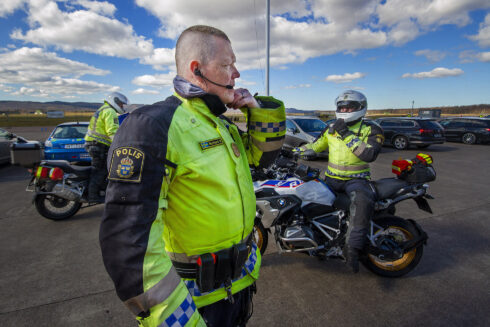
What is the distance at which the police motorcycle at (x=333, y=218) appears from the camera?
9.31 ft

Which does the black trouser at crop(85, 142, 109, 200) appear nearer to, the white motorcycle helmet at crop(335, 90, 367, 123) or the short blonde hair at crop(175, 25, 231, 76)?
the white motorcycle helmet at crop(335, 90, 367, 123)

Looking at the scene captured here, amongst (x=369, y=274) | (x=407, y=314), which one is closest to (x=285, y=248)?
(x=369, y=274)

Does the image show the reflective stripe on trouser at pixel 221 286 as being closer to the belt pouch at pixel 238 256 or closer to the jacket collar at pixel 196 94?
the belt pouch at pixel 238 256

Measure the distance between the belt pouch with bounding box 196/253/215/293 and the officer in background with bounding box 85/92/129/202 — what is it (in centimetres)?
423

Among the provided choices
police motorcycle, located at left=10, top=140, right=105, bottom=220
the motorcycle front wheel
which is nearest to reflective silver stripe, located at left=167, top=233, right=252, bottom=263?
police motorcycle, located at left=10, top=140, right=105, bottom=220

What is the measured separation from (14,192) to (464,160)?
45.4ft

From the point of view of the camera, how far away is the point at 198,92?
1.10m

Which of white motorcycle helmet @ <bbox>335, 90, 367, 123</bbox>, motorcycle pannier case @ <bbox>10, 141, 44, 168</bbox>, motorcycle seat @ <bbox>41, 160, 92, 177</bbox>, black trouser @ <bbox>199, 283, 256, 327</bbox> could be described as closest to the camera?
black trouser @ <bbox>199, 283, 256, 327</bbox>

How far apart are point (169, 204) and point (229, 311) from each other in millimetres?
676

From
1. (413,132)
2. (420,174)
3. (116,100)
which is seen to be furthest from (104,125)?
(413,132)

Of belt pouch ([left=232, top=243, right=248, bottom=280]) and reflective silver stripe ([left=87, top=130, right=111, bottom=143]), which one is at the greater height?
reflective silver stripe ([left=87, top=130, right=111, bottom=143])

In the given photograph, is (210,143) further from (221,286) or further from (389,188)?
(389,188)

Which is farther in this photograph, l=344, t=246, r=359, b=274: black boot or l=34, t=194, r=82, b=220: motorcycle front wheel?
l=34, t=194, r=82, b=220: motorcycle front wheel

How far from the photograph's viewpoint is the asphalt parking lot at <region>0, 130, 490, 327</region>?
2330mm
